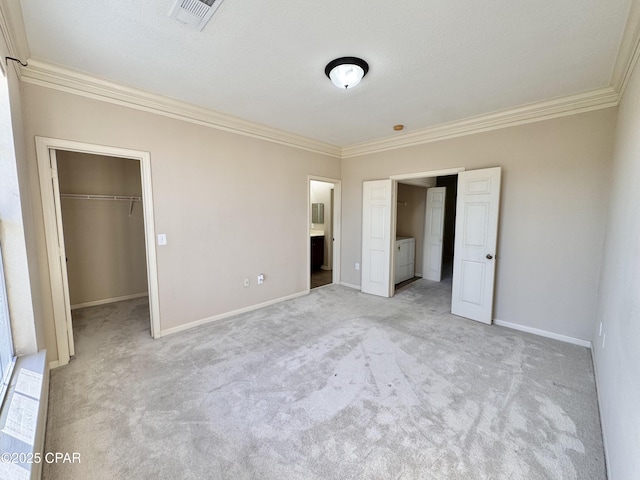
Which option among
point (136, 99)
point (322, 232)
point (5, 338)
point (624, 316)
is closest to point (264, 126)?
point (136, 99)

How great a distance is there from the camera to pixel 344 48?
2.02m

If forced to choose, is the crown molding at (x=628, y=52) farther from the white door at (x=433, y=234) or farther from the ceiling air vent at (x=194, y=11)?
the white door at (x=433, y=234)

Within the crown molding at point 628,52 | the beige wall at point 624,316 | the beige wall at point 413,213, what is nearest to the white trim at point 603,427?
the beige wall at point 624,316

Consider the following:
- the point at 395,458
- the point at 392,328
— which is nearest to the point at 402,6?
the point at 395,458

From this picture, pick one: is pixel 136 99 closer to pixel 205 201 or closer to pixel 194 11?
pixel 205 201

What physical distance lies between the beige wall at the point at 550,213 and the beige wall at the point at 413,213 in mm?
2268

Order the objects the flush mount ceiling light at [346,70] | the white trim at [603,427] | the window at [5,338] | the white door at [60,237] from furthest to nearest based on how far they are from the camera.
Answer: the white door at [60,237]
the flush mount ceiling light at [346,70]
the window at [5,338]
the white trim at [603,427]

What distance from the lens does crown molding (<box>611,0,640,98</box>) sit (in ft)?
5.42

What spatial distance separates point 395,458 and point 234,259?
287cm

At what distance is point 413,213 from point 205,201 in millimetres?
4512

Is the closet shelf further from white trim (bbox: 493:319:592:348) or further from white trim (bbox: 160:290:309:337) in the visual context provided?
white trim (bbox: 493:319:592:348)

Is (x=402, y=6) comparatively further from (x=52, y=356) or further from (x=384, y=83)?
(x=52, y=356)

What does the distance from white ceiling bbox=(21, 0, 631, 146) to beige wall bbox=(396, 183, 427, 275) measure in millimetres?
2999

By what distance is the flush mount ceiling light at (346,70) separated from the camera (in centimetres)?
214
